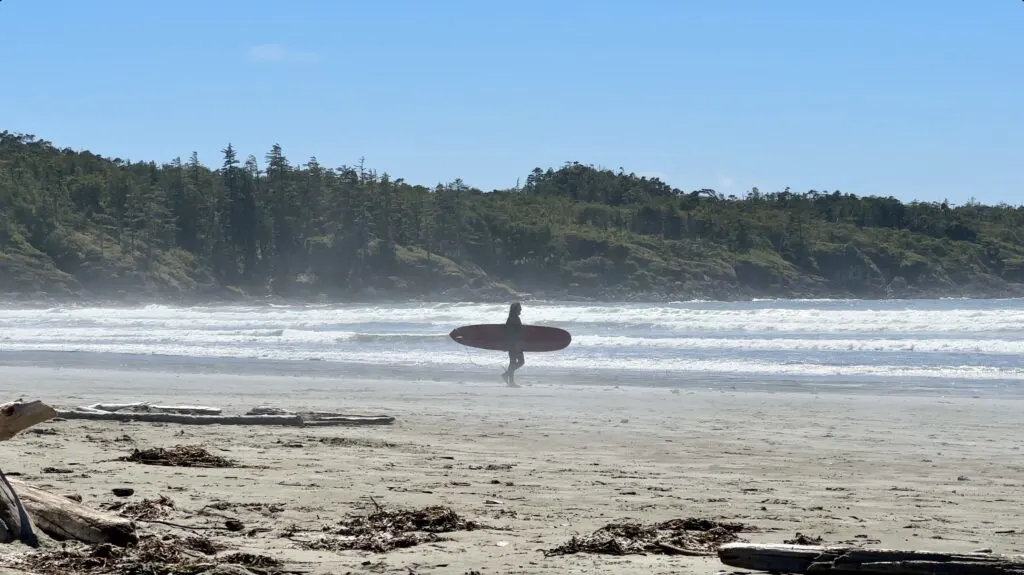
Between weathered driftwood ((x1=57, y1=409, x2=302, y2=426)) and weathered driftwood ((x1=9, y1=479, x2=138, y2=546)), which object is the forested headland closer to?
weathered driftwood ((x1=57, y1=409, x2=302, y2=426))

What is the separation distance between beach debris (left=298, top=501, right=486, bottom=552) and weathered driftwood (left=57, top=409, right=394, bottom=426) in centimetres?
452

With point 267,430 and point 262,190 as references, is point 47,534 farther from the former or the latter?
point 262,190

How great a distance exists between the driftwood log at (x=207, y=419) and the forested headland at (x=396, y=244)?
224 feet

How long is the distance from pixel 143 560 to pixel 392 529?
134 cm

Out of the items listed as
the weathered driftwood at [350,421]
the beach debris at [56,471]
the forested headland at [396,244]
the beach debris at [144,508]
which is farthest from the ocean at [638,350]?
the forested headland at [396,244]

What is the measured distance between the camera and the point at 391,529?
5879 mm

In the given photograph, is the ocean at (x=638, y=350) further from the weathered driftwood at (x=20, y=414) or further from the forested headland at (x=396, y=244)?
the forested headland at (x=396, y=244)

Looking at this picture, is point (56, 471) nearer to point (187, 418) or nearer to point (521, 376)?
point (187, 418)

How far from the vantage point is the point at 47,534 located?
5172 millimetres

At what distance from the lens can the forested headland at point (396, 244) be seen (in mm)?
87688

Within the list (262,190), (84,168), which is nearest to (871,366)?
(262,190)

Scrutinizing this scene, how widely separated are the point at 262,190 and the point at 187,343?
77.6 m

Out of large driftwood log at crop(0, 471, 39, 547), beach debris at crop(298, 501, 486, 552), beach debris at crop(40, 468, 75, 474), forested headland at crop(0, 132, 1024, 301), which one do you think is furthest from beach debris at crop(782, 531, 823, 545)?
forested headland at crop(0, 132, 1024, 301)

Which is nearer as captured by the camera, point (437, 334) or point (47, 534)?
point (47, 534)
